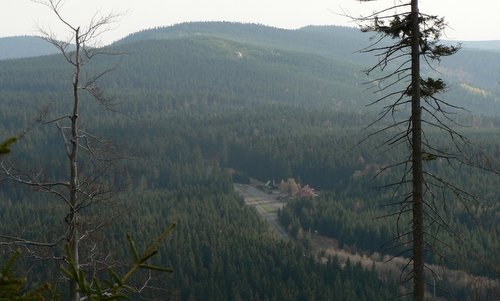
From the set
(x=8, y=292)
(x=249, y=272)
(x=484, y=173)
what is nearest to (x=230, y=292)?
(x=249, y=272)

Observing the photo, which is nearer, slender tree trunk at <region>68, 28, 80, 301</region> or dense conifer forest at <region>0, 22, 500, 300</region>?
slender tree trunk at <region>68, 28, 80, 301</region>

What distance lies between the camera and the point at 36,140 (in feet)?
617

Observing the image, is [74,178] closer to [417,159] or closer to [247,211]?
[417,159]

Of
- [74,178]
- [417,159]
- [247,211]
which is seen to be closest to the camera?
[417,159]

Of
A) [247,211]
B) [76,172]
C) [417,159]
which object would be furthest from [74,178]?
[247,211]

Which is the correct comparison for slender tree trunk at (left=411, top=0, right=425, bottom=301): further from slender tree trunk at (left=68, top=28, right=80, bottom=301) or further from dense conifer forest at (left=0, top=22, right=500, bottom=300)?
slender tree trunk at (left=68, top=28, right=80, bottom=301)

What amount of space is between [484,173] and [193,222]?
6853 centimetres

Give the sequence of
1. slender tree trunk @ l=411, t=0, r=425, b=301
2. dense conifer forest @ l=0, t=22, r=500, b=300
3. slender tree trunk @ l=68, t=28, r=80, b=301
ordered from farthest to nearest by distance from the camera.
Result: dense conifer forest @ l=0, t=22, r=500, b=300
slender tree trunk @ l=68, t=28, r=80, b=301
slender tree trunk @ l=411, t=0, r=425, b=301

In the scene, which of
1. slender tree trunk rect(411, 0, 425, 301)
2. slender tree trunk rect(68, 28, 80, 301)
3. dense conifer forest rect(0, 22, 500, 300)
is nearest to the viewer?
slender tree trunk rect(411, 0, 425, 301)

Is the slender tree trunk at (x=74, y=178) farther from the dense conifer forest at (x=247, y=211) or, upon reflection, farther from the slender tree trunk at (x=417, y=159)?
the slender tree trunk at (x=417, y=159)

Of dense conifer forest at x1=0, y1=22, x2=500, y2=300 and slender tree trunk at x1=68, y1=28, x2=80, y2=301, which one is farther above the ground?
slender tree trunk at x1=68, y1=28, x2=80, y2=301

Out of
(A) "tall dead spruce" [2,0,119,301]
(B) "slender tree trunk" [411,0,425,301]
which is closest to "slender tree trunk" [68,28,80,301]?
(A) "tall dead spruce" [2,0,119,301]

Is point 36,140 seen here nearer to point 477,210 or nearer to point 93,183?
point 477,210

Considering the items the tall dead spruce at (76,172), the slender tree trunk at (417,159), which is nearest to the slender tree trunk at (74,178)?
the tall dead spruce at (76,172)
